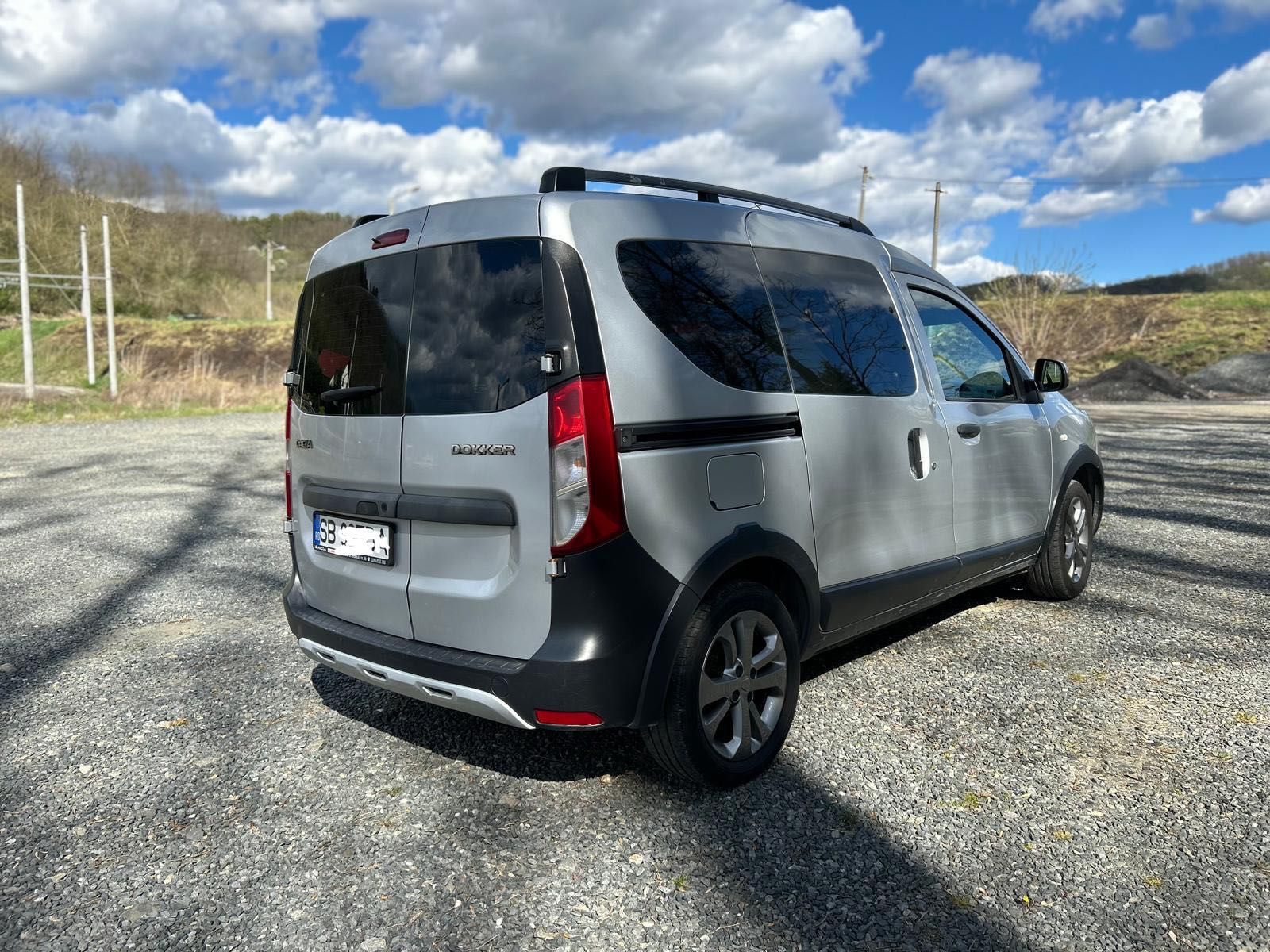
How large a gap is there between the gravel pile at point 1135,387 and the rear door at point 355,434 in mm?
24520

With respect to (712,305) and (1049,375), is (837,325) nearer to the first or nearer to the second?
(712,305)

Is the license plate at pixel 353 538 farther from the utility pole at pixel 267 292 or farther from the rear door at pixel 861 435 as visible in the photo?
the utility pole at pixel 267 292

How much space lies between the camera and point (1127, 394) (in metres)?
25.1

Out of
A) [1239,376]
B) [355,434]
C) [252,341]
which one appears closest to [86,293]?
[252,341]

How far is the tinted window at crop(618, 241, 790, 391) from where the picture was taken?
2.93 meters

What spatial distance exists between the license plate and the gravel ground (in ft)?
2.60

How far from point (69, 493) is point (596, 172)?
890 centimetres

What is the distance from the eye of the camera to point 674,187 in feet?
11.2

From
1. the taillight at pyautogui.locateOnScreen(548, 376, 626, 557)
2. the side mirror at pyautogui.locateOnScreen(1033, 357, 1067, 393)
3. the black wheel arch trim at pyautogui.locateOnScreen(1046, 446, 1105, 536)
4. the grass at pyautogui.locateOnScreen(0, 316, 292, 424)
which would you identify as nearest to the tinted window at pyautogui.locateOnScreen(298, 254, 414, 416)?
the taillight at pyautogui.locateOnScreen(548, 376, 626, 557)

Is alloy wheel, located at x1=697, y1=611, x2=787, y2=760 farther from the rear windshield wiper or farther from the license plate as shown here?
the rear windshield wiper

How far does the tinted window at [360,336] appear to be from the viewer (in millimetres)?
3100

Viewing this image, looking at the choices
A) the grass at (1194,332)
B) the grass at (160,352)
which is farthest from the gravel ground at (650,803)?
the grass at (1194,332)

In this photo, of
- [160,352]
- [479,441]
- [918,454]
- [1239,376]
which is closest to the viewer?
[479,441]

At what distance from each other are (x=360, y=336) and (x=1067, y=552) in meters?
4.04
